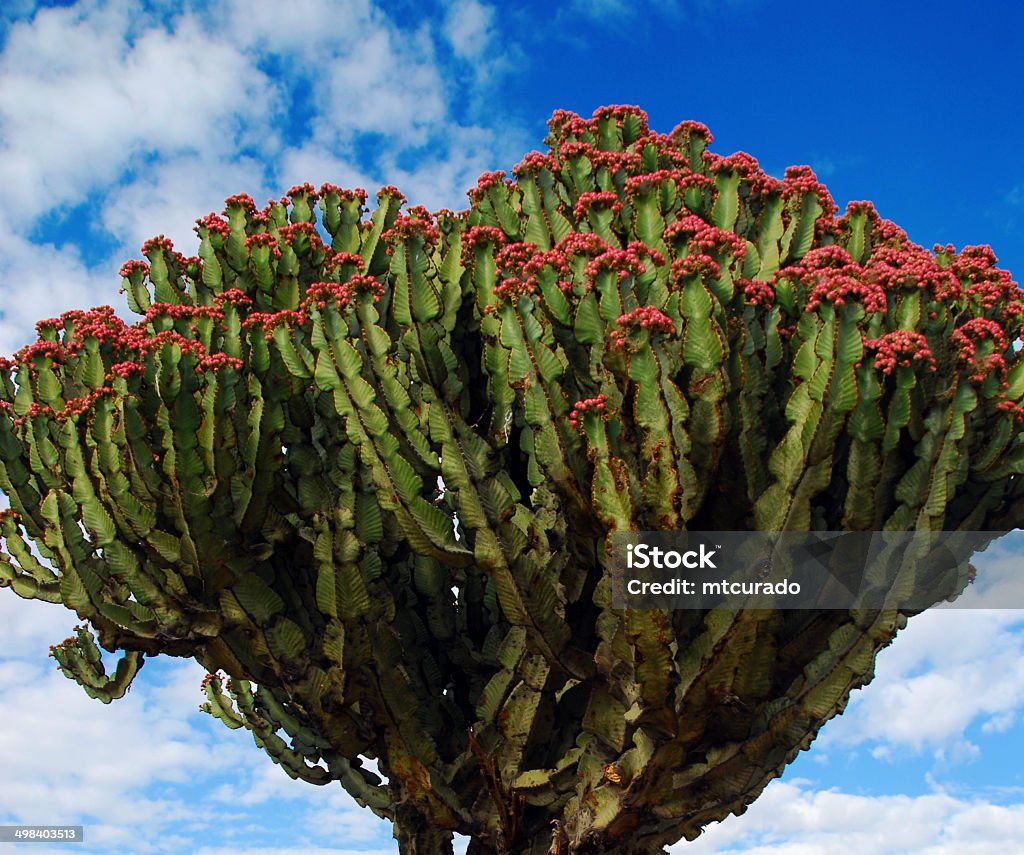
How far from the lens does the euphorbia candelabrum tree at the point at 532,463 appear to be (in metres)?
7.79

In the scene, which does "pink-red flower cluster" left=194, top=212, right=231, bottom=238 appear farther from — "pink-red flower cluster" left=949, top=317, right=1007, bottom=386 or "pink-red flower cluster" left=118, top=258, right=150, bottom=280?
"pink-red flower cluster" left=949, top=317, right=1007, bottom=386

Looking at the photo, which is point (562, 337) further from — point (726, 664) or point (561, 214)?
point (726, 664)

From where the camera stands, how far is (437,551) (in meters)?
8.48

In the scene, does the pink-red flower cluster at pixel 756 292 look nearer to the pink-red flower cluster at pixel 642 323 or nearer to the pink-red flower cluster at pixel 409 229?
the pink-red flower cluster at pixel 642 323

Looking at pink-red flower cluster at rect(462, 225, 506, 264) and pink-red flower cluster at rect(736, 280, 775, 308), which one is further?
pink-red flower cluster at rect(462, 225, 506, 264)

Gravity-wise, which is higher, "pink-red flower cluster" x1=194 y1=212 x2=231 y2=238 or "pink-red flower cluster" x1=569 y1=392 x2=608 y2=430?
"pink-red flower cluster" x1=194 y1=212 x2=231 y2=238

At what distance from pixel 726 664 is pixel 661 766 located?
3.42ft

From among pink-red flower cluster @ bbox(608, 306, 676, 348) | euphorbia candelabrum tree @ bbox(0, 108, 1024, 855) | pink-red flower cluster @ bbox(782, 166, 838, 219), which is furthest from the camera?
pink-red flower cluster @ bbox(782, 166, 838, 219)

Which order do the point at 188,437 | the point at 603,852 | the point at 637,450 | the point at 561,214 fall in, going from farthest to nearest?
the point at 561,214 < the point at 603,852 < the point at 188,437 < the point at 637,450

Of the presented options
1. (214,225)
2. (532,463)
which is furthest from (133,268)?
(532,463)

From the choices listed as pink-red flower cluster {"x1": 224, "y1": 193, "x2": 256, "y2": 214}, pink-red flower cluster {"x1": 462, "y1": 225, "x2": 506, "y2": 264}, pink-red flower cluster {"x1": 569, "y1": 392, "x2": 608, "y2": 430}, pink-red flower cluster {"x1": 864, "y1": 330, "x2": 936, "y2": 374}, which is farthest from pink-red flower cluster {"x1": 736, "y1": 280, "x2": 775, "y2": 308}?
pink-red flower cluster {"x1": 224, "y1": 193, "x2": 256, "y2": 214}

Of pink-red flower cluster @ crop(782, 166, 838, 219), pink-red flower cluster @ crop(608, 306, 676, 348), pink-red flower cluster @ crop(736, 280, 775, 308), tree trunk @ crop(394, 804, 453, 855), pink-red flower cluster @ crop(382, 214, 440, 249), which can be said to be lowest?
tree trunk @ crop(394, 804, 453, 855)

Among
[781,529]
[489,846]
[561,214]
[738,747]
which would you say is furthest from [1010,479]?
[489,846]

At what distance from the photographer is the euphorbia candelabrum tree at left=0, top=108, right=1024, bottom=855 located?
779 centimetres
